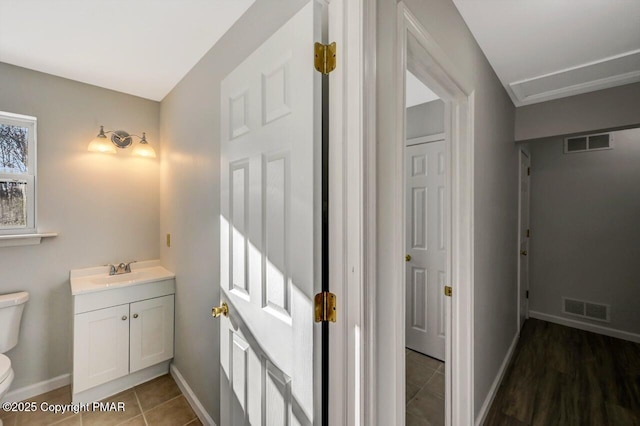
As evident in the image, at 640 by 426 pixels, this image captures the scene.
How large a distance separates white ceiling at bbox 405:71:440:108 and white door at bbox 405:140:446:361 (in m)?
0.41

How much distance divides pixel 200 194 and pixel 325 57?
1286 mm

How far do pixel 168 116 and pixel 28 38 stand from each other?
34.1 inches

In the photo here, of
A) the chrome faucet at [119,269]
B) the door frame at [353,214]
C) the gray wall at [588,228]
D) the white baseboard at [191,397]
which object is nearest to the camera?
the door frame at [353,214]

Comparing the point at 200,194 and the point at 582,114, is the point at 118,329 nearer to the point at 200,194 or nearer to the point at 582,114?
the point at 200,194

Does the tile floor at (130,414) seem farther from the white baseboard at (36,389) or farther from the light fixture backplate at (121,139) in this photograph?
the light fixture backplate at (121,139)

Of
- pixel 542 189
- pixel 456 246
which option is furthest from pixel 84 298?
pixel 542 189

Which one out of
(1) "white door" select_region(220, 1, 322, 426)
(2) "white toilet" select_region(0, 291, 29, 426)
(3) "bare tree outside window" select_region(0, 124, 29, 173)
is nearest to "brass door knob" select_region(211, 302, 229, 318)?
(1) "white door" select_region(220, 1, 322, 426)

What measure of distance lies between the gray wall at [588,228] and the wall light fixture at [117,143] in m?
4.15

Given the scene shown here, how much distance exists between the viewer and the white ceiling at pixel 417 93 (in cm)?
218

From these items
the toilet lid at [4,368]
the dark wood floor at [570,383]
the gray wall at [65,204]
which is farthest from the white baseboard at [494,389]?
the gray wall at [65,204]

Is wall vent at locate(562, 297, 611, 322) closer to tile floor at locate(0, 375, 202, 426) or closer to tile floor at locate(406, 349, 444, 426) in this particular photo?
tile floor at locate(406, 349, 444, 426)

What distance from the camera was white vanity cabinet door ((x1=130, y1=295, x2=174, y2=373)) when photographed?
6.70 feet

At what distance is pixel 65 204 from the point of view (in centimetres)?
211

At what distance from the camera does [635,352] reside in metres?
2.65
